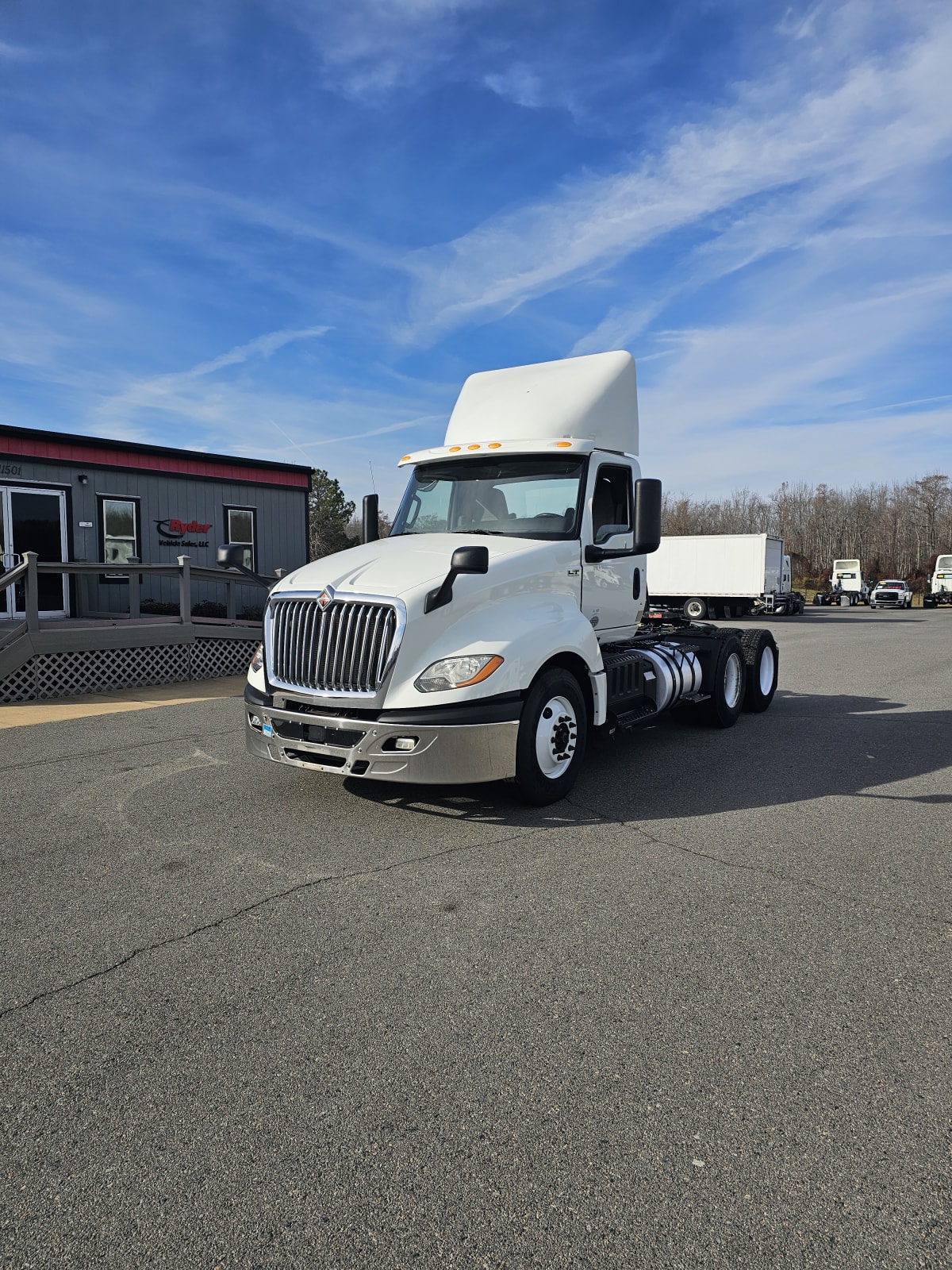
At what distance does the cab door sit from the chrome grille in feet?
6.53

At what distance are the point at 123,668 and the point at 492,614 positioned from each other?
7983 millimetres

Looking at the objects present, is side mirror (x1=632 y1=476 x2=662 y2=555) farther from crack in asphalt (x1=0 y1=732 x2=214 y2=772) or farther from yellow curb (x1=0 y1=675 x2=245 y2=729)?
yellow curb (x1=0 y1=675 x2=245 y2=729)

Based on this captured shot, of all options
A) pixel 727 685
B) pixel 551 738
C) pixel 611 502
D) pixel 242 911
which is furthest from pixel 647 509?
pixel 242 911

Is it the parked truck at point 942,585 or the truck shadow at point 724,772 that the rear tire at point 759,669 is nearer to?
the truck shadow at point 724,772

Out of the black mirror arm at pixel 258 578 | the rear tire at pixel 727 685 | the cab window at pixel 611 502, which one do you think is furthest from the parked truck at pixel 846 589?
the black mirror arm at pixel 258 578

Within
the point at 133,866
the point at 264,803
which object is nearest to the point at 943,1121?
the point at 133,866

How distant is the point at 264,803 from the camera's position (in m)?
5.84

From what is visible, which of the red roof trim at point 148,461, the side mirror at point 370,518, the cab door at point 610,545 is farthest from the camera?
the red roof trim at point 148,461

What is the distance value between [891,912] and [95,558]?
1663cm

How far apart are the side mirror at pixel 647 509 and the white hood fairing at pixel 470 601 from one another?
2.15ft

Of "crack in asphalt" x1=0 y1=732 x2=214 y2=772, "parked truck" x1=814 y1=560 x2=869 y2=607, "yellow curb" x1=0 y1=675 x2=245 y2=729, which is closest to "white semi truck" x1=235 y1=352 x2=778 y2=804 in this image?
"crack in asphalt" x1=0 y1=732 x2=214 y2=772

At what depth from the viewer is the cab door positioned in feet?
21.9

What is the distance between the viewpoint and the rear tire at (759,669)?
941 cm

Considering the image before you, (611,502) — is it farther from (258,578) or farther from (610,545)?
(258,578)
